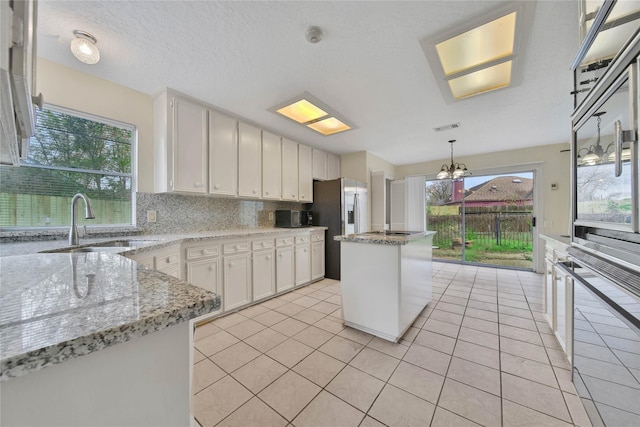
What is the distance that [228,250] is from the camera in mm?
2689

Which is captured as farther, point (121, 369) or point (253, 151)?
point (253, 151)

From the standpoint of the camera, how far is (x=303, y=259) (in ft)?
12.2

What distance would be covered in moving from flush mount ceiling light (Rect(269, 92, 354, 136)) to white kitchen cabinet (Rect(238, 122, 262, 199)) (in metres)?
0.58

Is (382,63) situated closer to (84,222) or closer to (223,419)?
(223,419)

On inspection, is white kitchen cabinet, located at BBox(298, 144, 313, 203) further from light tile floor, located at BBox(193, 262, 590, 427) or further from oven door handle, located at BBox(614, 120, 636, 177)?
oven door handle, located at BBox(614, 120, 636, 177)

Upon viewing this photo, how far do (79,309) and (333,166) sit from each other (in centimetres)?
455

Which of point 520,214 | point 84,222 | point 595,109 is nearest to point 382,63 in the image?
point 595,109

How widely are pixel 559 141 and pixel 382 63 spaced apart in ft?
14.1

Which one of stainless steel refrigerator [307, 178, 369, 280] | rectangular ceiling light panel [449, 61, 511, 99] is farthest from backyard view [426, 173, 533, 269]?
rectangular ceiling light panel [449, 61, 511, 99]

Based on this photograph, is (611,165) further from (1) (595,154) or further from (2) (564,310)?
(2) (564,310)

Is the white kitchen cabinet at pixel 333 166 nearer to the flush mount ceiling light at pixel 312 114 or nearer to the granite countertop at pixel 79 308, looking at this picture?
the flush mount ceiling light at pixel 312 114

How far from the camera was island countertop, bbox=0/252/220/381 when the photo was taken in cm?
37

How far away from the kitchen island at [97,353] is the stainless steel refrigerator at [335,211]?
3.42 meters

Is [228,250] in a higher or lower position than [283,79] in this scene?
lower
